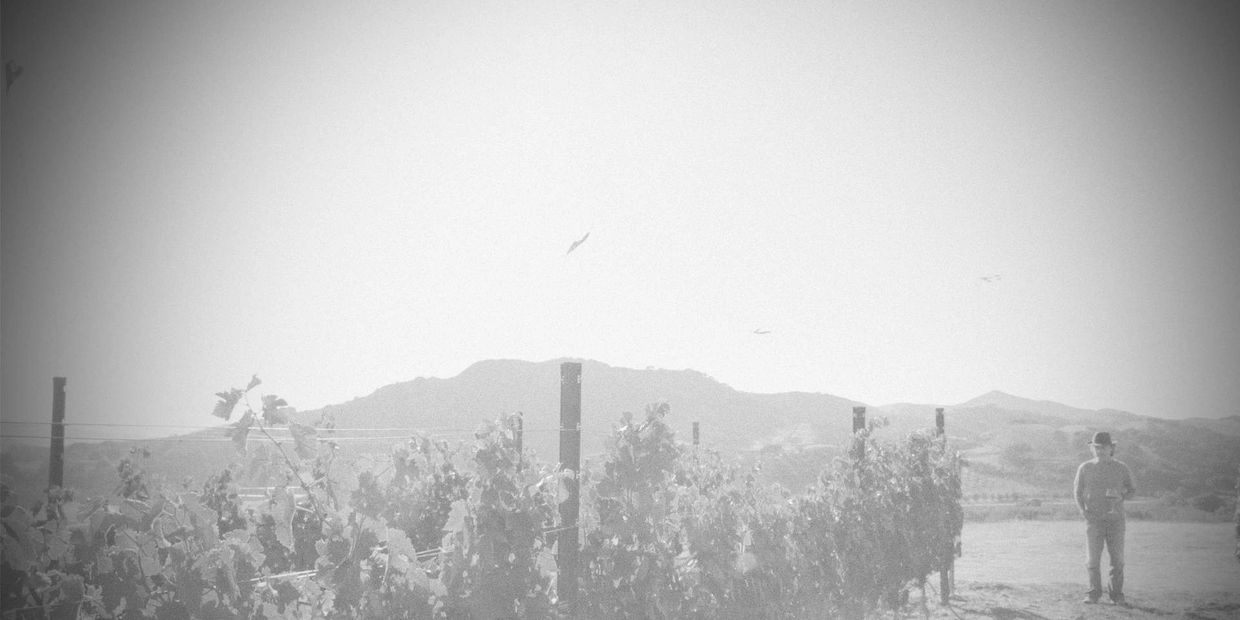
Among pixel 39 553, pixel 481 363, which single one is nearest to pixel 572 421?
pixel 39 553

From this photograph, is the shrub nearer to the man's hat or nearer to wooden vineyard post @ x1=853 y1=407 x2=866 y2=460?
the man's hat

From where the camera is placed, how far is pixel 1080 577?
40.8 feet

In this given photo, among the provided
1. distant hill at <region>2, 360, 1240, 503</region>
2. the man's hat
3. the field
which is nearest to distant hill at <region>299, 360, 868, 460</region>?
distant hill at <region>2, 360, 1240, 503</region>

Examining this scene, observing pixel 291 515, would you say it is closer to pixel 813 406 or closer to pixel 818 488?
pixel 818 488

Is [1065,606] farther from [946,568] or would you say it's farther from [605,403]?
[605,403]

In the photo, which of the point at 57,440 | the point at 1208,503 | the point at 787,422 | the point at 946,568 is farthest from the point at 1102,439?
the point at 787,422

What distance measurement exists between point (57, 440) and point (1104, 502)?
1226 cm

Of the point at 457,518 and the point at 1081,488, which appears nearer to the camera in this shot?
the point at 457,518

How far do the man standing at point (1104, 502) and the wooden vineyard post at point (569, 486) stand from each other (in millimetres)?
8283

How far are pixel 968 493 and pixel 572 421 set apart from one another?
45.1 meters

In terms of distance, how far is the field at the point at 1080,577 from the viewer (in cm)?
943

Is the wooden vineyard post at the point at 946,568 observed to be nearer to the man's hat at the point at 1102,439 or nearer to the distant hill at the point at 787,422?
the man's hat at the point at 1102,439

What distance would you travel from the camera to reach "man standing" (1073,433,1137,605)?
362 inches

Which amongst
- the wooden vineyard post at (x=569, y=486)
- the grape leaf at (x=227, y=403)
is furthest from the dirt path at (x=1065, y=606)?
the grape leaf at (x=227, y=403)
